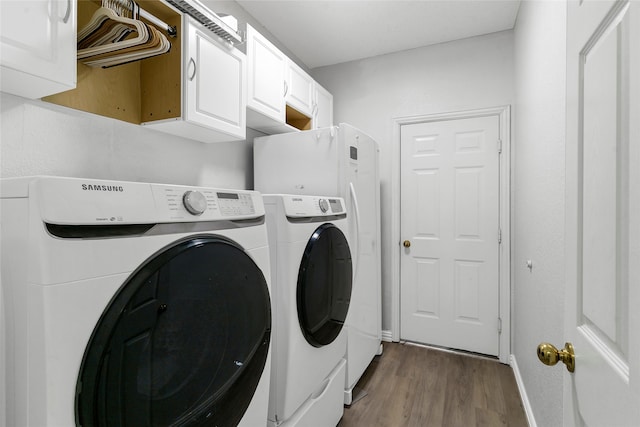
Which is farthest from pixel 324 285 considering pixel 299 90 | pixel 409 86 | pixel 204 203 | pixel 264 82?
pixel 409 86

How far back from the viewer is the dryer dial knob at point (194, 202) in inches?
34.3

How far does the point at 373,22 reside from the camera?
2500mm

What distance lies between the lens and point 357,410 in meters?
2.03

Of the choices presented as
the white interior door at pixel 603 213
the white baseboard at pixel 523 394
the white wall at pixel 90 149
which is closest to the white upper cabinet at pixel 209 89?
the white wall at pixel 90 149

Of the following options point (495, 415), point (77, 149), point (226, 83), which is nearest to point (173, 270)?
point (77, 149)

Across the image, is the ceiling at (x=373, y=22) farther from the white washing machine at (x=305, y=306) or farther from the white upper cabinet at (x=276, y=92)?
the white washing machine at (x=305, y=306)

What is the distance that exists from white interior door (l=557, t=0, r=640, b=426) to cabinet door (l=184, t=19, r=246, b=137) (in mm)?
1360

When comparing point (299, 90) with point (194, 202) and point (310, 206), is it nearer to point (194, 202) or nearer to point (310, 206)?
point (310, 206)

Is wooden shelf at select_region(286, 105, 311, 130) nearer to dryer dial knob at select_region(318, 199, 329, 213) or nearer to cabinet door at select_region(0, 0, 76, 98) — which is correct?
dryer dial knob at select_region(318, 199, 329, 213)

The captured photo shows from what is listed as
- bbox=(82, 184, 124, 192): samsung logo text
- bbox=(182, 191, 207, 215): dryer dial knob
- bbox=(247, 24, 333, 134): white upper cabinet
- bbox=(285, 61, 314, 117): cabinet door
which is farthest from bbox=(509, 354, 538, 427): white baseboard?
bbox=(285, 61, 314, 117): cabinet door

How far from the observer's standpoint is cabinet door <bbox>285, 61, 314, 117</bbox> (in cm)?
233

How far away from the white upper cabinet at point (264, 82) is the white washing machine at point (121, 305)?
116 centimetres

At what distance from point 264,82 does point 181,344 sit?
5.54 feet

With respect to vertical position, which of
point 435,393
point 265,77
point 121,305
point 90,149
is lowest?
point 435,393
